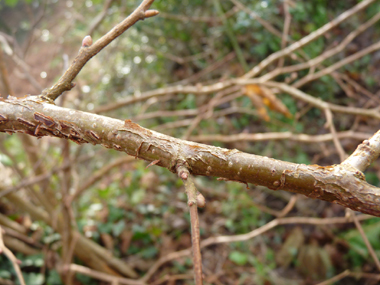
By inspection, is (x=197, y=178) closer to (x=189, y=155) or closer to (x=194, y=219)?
(x=189, y=155)

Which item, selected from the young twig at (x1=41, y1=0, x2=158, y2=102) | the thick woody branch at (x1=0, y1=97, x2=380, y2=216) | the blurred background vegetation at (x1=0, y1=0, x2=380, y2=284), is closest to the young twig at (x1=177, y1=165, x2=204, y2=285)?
the thick woody branch at (x1=0, y1=97, x2=380, y2=216)

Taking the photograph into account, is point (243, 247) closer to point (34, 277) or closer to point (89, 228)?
point (89, 228)

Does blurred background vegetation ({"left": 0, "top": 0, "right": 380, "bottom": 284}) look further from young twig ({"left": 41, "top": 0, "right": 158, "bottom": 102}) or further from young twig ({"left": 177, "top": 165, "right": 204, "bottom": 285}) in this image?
young twig ({"left": 177, "top": 165, "right": 204, "bottom": 285})

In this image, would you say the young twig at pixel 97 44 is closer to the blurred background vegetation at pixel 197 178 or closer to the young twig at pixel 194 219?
the young twig at pixel 194 219

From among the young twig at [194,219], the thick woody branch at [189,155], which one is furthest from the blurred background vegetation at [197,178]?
the young twig at [194,219]

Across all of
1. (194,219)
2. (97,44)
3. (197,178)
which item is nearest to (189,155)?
(194,219)

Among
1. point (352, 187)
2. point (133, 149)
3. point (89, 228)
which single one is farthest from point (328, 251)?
point (133, 149)
